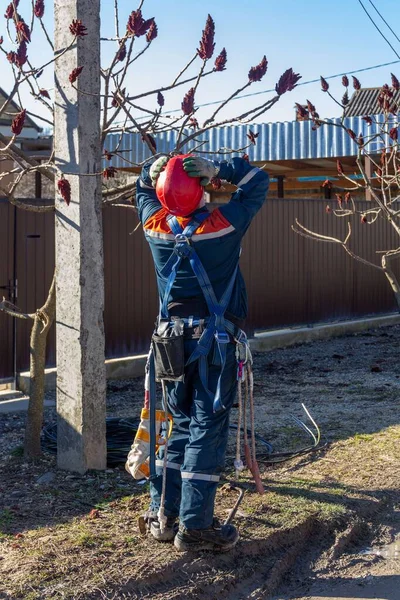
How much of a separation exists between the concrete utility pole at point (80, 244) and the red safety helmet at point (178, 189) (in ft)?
5.00

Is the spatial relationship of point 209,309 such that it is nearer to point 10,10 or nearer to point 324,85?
point 10,10

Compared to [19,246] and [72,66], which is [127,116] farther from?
[19,246]

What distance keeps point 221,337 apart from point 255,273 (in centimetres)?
995

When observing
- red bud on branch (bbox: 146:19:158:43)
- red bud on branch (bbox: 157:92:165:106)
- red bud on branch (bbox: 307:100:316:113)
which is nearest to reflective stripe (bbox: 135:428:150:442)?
red bud on branch (bbox: 157:92:165:106)

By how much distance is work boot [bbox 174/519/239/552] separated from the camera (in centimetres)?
489

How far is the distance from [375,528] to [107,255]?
6.71m

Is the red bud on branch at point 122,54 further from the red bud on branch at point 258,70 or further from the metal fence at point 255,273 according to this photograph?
the metal fence at point 255,273

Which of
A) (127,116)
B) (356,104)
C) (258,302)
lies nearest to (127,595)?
(127,116)

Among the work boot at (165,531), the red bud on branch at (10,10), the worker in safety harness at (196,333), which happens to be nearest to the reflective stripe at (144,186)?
the worker in safety harness at (196,333)

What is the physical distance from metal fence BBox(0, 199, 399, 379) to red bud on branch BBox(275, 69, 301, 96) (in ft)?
15.1

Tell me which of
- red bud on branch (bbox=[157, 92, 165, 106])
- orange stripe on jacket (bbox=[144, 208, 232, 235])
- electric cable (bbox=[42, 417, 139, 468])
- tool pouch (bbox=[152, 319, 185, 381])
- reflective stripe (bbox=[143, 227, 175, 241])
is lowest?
electric cable (bbox=[42, 417, 139, 468])

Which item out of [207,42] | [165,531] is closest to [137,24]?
[207,42]

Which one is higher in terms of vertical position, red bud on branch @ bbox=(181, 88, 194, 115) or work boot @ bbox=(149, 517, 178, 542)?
red bud on branch @ bbox=(181, 88, 194, 115)

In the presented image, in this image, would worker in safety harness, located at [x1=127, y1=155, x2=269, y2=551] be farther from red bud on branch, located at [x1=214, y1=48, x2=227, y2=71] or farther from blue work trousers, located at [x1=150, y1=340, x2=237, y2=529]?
red bud on branch, located at [x1=214, y1=48, x2=227, y2=71]
